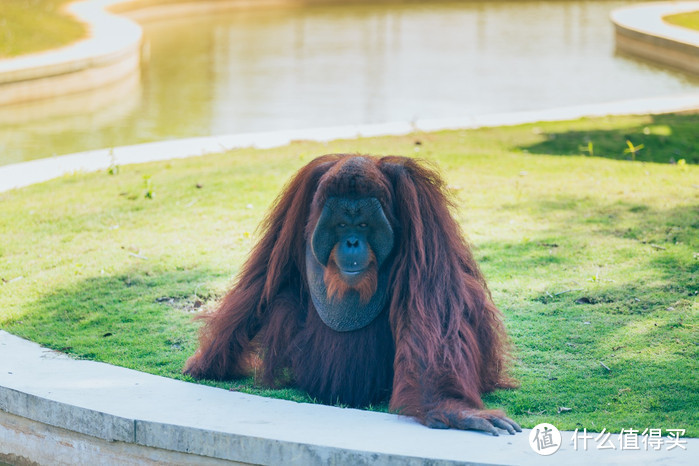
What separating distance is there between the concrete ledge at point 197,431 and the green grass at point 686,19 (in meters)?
17.4

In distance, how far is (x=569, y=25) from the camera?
22.9 meters

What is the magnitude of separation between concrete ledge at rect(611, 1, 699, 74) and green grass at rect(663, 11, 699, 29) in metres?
0.24

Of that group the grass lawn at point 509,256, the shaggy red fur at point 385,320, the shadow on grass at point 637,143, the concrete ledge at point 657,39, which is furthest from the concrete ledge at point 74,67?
the shaggy red fur at point 385,320

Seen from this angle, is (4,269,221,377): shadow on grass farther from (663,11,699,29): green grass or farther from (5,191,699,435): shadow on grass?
(663,11,699,29): green grass

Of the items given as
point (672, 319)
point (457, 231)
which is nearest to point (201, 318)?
point (457, 231)

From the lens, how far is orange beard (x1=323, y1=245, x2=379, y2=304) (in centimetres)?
350

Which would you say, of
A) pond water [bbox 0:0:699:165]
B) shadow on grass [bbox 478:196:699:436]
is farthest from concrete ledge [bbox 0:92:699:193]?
shadow on grass [bbox 478:196:699:436]

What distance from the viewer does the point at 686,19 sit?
1992 cm

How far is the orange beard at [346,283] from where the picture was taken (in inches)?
138

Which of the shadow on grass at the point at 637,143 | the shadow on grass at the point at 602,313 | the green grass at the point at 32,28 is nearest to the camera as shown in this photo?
the shadow on grass at the point at 602,313

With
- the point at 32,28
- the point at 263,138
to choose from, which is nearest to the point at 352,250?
the point at 263,138

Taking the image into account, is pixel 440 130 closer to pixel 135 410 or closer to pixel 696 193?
pixel 696 193

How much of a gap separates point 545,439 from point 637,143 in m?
6.03

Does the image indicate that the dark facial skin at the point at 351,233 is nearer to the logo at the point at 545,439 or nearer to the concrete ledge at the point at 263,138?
the logo at the point at 545,439
